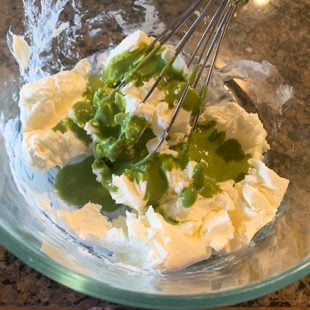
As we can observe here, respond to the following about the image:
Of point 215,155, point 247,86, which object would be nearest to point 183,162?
point 215,155

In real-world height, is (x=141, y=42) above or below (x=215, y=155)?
above

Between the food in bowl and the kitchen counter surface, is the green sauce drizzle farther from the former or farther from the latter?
the kitchen counter surface

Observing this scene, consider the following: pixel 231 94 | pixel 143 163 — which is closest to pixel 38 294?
pixel 143 163

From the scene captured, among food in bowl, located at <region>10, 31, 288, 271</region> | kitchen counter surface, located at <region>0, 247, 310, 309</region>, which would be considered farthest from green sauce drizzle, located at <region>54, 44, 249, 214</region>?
kitchen counter surface, located at <region>0, 247, 310, 309</region>

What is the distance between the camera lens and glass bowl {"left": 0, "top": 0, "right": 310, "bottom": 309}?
739mm

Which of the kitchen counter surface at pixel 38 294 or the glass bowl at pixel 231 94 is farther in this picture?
the kitchen counter surface at pixel 38 294

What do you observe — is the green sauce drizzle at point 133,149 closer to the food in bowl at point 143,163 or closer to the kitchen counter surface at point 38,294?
the food in bowl at point 143,163

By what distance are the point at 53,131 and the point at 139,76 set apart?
6.9 inches

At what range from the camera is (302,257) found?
83 centimetres

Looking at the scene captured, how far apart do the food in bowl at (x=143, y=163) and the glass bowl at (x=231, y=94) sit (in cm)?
3

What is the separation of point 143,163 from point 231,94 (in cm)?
34

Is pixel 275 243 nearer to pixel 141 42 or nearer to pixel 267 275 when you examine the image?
pixel 267 275

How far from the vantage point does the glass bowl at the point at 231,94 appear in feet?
2.43

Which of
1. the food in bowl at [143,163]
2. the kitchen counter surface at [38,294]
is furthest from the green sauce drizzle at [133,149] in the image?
the kitchen counter surface at [38,294]
